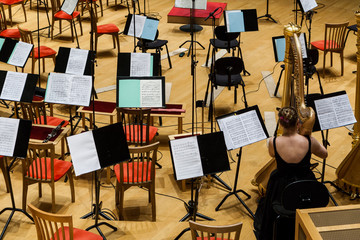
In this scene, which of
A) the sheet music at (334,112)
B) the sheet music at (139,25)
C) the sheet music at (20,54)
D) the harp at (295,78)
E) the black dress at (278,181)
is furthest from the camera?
the sheet music at (139,25)

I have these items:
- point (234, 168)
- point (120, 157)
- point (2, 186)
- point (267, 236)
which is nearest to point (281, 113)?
point (267, 236)

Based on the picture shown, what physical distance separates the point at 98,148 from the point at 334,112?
225 cm

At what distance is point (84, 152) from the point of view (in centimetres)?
433

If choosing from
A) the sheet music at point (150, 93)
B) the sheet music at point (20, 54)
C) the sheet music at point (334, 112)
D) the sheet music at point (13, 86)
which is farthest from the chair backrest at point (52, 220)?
the sheet music at point (20, 54)

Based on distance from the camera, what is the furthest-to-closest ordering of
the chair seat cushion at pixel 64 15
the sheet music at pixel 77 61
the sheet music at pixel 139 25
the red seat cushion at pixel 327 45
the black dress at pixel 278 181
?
the chair seat cushion at pixel 64 15 → the red seat cushion at pixel 327 45 → the sheet music at pixel 139 25 → the sheet music at pixel 77 61 → the black dress at pixel 278 181

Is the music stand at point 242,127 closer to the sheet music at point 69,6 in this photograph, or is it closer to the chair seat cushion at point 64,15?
the sheet music at point 69,6

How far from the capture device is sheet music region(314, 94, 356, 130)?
16.1 feet

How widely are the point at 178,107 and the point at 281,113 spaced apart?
2275mm

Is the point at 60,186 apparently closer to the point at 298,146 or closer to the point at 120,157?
the point at 120,157

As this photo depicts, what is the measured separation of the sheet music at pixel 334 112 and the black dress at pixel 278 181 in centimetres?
76

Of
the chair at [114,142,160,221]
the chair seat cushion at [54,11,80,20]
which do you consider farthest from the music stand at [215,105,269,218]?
the chair seat cushion at [54,11,80,20]

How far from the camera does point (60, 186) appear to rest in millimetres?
5559

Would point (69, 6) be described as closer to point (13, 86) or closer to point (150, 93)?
point (13, 86)

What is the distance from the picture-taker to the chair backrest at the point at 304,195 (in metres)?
3.80
